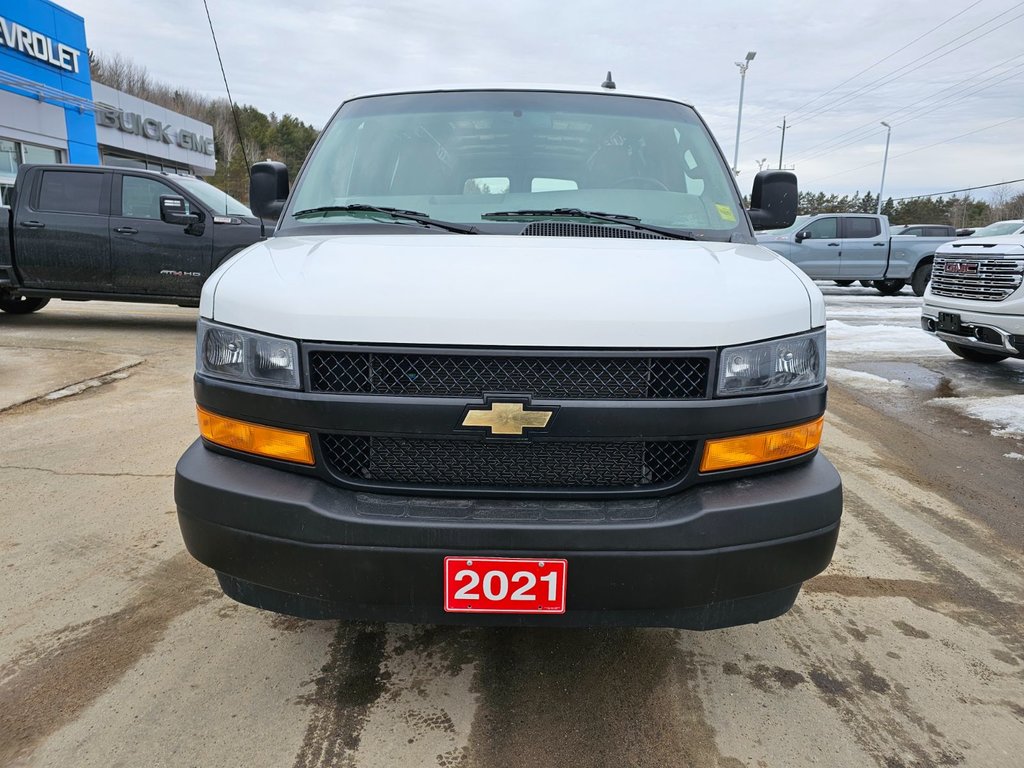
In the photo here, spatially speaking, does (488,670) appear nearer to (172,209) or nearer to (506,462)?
(506,462)

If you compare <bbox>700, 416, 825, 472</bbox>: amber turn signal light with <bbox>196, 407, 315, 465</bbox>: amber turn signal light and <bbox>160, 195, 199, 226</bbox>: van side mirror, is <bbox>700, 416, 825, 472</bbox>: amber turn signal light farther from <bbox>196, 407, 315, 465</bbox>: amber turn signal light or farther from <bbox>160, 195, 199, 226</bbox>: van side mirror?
<bbox>160, 195, 199, 226</bbox>: van side mirror

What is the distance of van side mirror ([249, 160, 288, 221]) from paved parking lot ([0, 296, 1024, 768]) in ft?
5.09

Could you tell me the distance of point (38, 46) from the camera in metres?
20.4

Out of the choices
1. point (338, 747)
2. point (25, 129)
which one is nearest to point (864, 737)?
point (338, 747)

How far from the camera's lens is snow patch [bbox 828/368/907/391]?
6.85 meters

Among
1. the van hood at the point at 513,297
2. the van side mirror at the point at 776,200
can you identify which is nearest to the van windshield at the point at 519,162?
the van side mirror at the point at 776,200

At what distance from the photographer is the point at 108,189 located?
836cm

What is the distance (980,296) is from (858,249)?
9.91m

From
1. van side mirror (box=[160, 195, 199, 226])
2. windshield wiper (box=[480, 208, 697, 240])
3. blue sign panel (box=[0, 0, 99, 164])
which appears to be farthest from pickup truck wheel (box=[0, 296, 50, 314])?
blue sign panel (box=[0, 0, 99, 164])

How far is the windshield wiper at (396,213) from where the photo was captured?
102 inches

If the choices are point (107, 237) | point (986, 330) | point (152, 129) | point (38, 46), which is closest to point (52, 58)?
point (38, 46)

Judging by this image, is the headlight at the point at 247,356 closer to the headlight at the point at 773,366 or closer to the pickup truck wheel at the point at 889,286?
the headlight at the point at 773,366

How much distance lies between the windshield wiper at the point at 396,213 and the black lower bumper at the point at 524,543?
109 cm

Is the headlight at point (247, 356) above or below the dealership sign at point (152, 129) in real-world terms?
below
